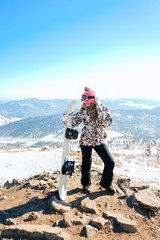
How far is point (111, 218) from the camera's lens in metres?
3.91

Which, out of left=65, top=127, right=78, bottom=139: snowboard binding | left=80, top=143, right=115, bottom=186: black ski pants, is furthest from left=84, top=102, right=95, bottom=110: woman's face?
left=80, top=143, right=115, bottom=186: black ski pants

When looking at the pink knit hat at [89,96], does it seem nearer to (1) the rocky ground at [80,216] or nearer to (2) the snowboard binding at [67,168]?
(2) the snowboard binding at [67,168]

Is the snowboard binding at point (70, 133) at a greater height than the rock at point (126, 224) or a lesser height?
greater

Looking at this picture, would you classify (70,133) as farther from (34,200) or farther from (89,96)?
(34,200)

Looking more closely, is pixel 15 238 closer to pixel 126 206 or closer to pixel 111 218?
pixel 111 218

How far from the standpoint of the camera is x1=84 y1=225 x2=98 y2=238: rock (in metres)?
3.38

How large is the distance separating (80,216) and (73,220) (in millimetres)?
307

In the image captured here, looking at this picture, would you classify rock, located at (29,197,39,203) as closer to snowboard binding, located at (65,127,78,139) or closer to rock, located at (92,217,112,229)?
rock, located at (92,217,112,229)

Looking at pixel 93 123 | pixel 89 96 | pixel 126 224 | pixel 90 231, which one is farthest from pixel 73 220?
pixel 89 96

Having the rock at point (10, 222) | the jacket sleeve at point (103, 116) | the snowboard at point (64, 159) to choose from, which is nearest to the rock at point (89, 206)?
the snowboard at point (64, 159)

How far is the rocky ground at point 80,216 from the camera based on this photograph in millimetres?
3365

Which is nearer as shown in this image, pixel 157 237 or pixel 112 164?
pixel 157 237

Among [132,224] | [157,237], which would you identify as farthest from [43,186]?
[157,237]

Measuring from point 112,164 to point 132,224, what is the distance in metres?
1.67
